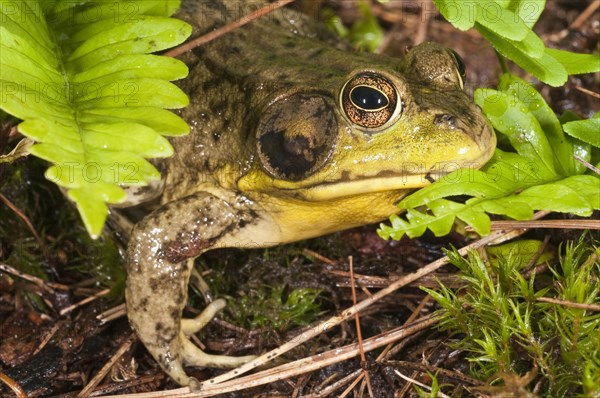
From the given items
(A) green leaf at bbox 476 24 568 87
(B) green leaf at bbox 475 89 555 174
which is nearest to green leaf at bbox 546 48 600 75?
(A) green leaf at bbox 476 24 568 87

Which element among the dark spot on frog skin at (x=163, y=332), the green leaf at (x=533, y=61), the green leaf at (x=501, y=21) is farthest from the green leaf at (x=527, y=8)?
the dark spot on frog skin at (x=163, y=332)

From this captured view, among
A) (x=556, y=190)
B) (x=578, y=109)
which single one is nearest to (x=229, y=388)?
(x=556, y=190)

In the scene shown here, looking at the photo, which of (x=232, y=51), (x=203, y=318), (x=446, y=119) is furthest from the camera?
(x=232, y=51)

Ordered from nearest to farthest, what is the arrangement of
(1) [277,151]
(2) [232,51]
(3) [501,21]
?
(3) [501,21]
(1) [277,151]
(2) [232,51]

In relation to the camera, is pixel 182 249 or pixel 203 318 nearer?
pixel 182 249

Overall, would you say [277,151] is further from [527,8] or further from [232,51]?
[527,8]

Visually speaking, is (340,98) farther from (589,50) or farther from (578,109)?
(589,50)

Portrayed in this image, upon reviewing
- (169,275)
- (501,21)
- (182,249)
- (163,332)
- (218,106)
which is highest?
(501,21)

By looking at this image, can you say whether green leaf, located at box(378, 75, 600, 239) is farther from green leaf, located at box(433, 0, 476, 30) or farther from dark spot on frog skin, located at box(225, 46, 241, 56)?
dark spot on frog skin, located at box(225, 46, 241, 56)

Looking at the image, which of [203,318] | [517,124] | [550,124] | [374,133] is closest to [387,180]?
[374,133]
